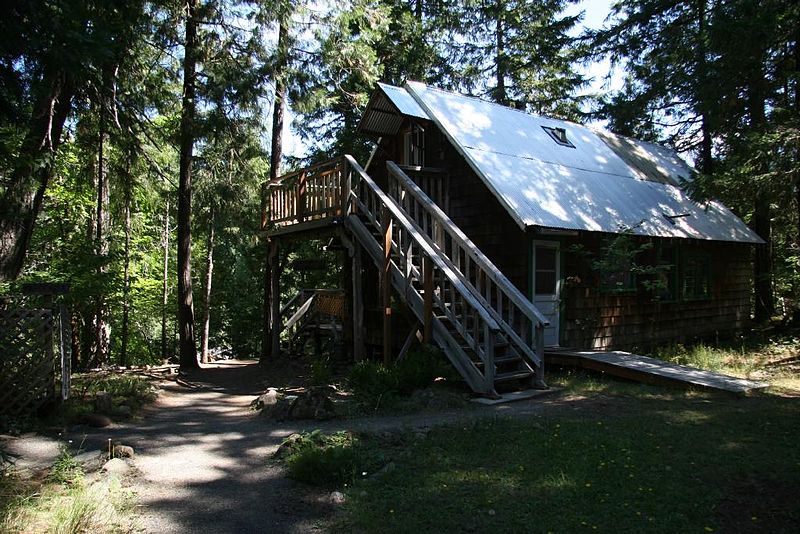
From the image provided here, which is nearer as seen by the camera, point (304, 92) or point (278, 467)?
point (278, 467)

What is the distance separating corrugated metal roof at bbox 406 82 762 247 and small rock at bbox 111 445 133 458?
6757 millimetres

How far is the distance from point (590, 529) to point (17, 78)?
21.2 ft

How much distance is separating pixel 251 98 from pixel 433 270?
5977mm

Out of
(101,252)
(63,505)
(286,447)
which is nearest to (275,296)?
(101,252)

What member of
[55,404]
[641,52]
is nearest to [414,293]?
[55,404]

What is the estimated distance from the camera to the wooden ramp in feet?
27.1

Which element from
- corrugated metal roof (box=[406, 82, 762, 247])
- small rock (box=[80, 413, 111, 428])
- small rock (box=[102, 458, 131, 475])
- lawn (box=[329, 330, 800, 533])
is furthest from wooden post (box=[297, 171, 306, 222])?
small rock (box=[102, 458, 131, 475])

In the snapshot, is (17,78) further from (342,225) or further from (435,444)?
(342,225)

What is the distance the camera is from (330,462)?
4.84 metres

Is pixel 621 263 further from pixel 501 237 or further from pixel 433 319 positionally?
pixel 433 319

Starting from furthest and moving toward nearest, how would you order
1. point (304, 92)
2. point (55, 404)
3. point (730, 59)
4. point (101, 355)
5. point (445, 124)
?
point (101, 355) → point (304, 92) → point (445, 124) → point (730, 59) → point (55, 404)

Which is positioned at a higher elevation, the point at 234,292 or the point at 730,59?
the point at 730,59

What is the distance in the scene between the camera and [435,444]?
18.8 ft

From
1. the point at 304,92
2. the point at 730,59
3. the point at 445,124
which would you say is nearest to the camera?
the point at 730,59
